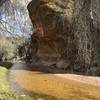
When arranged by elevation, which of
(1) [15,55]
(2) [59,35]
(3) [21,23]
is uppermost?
(3) [21,23]

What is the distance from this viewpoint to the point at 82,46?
34.5 ft

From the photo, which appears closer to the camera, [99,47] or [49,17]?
Result: [99,47]

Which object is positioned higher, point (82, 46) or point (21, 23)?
point (82, 46)

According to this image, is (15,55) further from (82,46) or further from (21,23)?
(82,46)

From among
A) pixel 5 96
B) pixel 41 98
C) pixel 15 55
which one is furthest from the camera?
pixel 15 55

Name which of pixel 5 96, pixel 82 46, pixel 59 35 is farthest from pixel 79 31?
pixel 59 35

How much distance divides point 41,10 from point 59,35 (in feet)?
10.5

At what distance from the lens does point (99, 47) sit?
14.2 m

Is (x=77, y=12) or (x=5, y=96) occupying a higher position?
(x=77, y=12)

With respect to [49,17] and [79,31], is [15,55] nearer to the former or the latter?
[49,17]

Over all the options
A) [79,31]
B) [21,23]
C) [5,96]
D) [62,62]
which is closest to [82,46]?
[79,31]

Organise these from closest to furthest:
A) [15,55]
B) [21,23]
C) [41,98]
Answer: [41,98] → [21,23] → [15,55]

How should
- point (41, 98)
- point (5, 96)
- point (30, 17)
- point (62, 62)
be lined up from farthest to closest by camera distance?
point (30, 17) < point (62, 62) < point (41, 98) < point (5, 96)

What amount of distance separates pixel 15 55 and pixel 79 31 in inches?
1640
